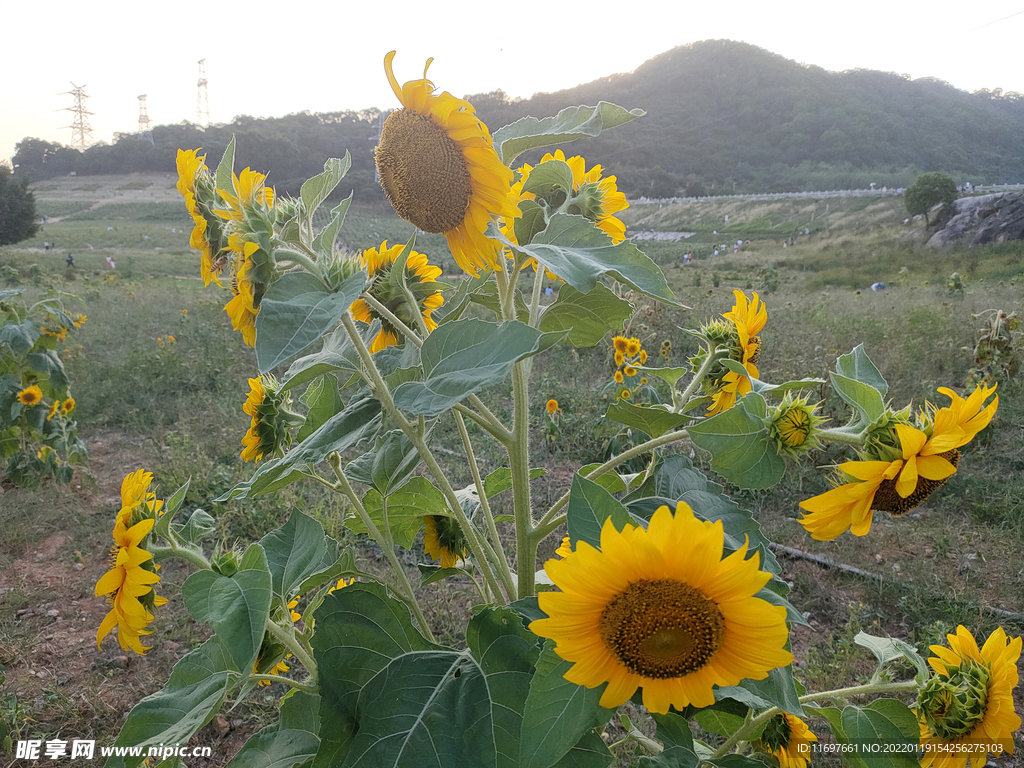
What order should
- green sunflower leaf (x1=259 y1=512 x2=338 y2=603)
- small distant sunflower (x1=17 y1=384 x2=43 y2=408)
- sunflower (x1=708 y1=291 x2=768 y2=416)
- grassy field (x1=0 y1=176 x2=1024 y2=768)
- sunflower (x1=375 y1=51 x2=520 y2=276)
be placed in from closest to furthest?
sunflower (x1=375 y1=51 x2=520 y2=276), green sunflower leaf (x1=259 y1=512 x2=338 y2=603), sunflower (x1=708 y1=291 x2=768 y2=416), grassy field (x1=0 y1=176 x2=1024 y2=768), small distant sunflower (x1=17 y1=384 x2=43 y2=408)

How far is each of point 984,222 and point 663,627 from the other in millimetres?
23514

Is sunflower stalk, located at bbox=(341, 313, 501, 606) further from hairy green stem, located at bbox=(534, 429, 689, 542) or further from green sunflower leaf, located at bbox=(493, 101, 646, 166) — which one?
green sunflower leaf, located at bbox=(493, 101, 646, 166)

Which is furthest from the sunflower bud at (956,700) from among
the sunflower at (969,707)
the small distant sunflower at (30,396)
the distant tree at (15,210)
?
the distant tree at (15,210)

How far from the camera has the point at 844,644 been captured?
206 centimetres

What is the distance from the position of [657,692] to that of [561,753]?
0.11 m

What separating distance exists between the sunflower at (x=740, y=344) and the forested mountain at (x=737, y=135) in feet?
90.2

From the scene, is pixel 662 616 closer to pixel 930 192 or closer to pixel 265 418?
pixel 265 418

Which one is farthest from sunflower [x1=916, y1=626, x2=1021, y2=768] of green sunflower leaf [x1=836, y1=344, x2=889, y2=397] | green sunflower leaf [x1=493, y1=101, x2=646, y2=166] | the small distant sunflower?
the small distant sunflower

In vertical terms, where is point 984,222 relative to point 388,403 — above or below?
above

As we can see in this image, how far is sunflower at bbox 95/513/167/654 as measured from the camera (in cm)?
75

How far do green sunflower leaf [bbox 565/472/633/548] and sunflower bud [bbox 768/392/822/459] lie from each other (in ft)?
0.74

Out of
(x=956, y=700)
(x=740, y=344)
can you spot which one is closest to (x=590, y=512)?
(x=740, y=344)

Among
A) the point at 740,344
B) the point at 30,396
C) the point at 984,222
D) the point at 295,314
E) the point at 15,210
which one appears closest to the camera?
the point at 295,314

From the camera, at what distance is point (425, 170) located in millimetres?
758
